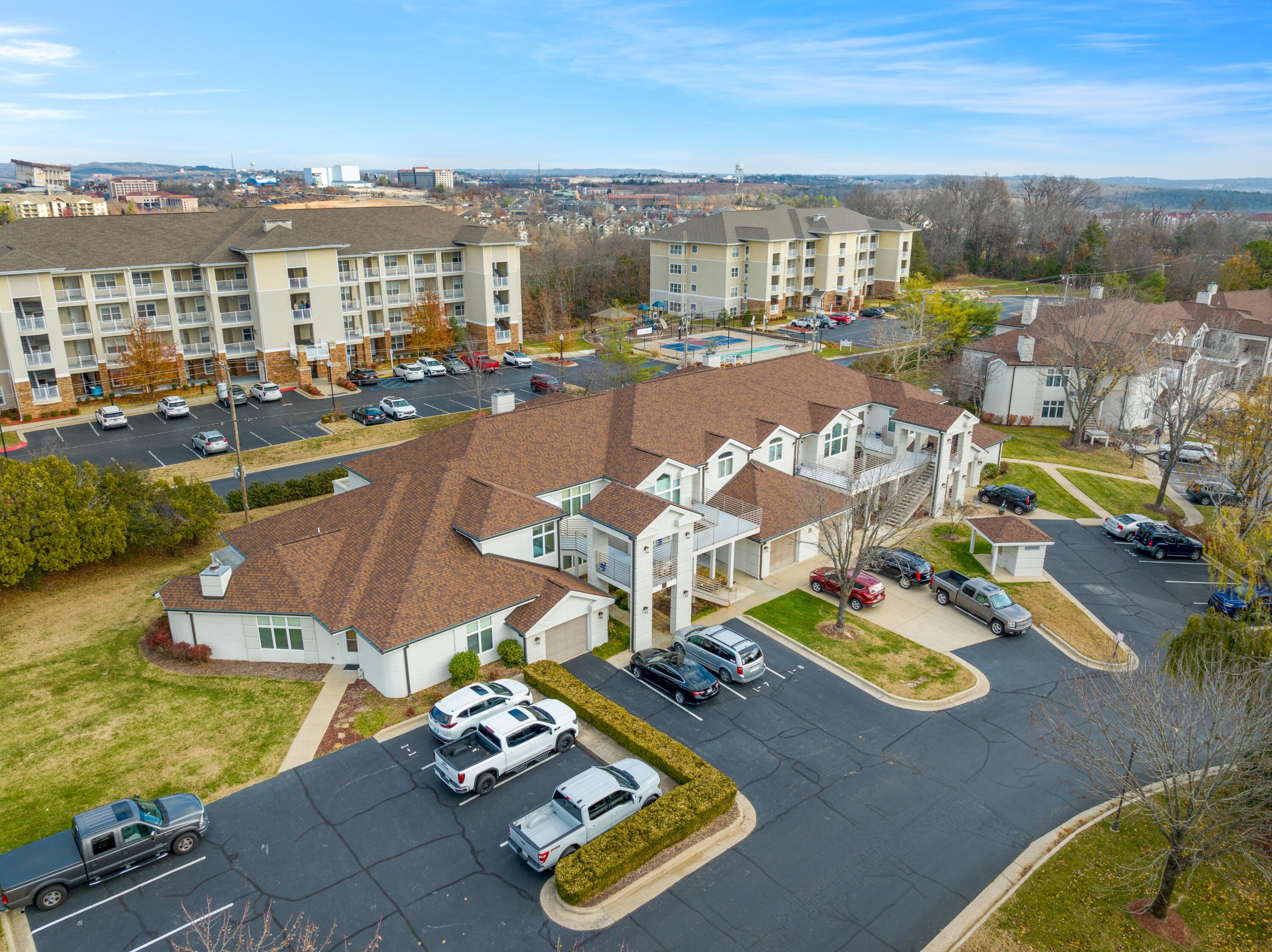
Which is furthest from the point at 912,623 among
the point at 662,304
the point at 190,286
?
the point at 662,304

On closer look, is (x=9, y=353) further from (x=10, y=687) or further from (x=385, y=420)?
(x=10, y=687)

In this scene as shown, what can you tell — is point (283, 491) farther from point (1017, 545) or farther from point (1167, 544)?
point (1167, 544)

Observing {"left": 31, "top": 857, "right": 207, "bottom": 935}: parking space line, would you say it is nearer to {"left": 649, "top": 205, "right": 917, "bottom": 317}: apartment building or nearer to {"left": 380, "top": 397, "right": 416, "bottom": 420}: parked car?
{"left": 380, "top": 397, "right": 416, "bottom": 420}: parked car

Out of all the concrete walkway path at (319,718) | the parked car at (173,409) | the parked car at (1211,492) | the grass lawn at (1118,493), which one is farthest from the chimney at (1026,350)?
the parked car at (173,409)

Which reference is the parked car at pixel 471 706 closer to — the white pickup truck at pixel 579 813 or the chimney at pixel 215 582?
the white pickup truck at pixel 579 813

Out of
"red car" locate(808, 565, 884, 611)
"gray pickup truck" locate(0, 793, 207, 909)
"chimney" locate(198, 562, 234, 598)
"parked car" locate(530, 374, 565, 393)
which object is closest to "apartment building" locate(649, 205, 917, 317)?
"parked car" locate(530, 374, 565, 393)

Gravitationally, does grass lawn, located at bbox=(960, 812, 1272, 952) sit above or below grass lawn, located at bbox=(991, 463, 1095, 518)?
below
